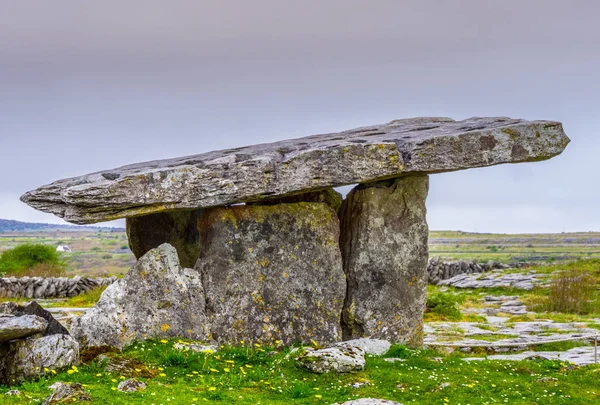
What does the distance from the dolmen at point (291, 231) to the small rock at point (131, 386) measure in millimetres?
3003

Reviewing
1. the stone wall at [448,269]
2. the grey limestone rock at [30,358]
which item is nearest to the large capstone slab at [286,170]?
the grey limestone rock at [30,358]

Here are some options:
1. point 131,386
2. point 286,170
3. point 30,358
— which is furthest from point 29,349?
point 286,170

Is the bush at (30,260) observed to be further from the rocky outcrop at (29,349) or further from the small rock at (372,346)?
the rocky outcrop at (29,349)

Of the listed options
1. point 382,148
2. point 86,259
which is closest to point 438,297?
point 382,148

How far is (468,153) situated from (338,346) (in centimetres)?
503

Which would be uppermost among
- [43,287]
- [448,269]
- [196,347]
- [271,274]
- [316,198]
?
[316,198]

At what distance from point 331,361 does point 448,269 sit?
89.2ft

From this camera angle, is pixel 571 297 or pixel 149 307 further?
pixel 571 297

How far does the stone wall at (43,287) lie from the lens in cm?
2861

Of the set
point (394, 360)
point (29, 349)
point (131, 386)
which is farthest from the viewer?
point (394, 360)

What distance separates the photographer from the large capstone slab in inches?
523

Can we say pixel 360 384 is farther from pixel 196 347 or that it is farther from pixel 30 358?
pixel 30 358

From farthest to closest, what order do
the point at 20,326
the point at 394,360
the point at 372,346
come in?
1. the point at 372,346
2. the point at 394,360
3. the point at 20,326

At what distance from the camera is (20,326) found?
10203mm
